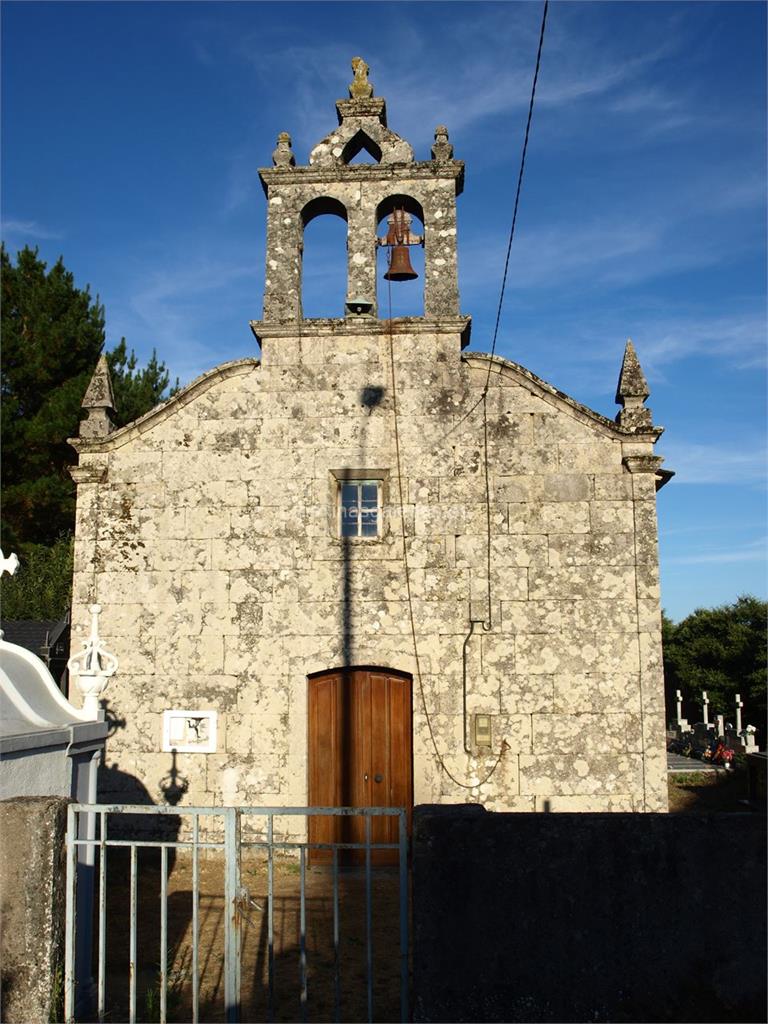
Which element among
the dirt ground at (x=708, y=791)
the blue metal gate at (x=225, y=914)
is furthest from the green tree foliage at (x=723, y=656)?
the blue metal gate at (x=225, y=914)

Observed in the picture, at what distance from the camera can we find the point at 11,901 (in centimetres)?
449

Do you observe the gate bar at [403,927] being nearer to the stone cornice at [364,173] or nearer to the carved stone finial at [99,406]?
the carved stone finial at [99,406]

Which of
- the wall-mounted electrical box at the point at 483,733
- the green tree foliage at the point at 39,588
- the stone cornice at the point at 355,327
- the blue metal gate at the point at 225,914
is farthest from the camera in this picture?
the green tree foliage at the point at 39,588

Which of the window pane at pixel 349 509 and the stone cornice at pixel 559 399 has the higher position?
the stone cornice at pixel 559 399

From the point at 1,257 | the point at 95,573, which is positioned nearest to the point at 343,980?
the point at 95,573

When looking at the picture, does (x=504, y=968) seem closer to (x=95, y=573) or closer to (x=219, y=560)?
(x=219, y=560)

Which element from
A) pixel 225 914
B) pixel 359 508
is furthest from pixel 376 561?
pixel 225 914

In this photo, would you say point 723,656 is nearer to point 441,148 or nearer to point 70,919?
point 441,148

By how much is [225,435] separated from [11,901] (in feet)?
22.6

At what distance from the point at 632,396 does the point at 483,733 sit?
4430mm

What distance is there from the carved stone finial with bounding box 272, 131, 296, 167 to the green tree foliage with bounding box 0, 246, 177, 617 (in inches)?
452

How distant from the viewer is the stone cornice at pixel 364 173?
10.9 meters

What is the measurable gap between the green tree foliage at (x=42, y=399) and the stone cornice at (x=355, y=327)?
1158 cm

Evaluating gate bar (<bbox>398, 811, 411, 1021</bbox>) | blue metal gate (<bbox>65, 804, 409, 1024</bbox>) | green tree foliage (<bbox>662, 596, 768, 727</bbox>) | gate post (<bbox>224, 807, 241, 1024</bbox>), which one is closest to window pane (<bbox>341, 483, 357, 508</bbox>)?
blue metal gate (<bbox>65, 804, 409, 1024</bbox>)
